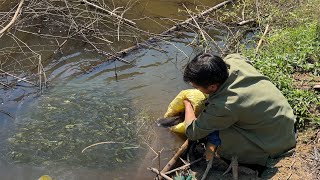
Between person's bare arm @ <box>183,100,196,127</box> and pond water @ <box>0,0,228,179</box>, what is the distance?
1.53 ft

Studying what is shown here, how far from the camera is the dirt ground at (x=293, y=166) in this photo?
3271 millimetres

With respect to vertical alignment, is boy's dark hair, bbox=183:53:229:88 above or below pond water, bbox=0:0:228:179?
above

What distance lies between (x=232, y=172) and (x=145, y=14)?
4.70 meters

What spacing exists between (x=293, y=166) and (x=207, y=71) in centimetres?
108

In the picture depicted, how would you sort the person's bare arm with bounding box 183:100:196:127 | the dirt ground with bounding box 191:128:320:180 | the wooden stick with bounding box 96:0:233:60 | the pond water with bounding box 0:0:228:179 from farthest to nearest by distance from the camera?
1. the wooden stick with bounding box 96:0:233:60
2. the pond water with bounding box 0:0:228:179
3. the person's bare arm with bounding box 183:100:196:127
4. the dirt ground with bounding box 191:128:320:180

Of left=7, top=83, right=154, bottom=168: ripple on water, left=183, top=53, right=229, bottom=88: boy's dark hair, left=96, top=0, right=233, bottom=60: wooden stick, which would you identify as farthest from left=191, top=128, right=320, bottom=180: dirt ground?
left=96, top=0, right=233, bottom=60: wooden stick

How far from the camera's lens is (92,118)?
466 cm

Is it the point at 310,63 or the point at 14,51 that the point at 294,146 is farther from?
the point at 14,51

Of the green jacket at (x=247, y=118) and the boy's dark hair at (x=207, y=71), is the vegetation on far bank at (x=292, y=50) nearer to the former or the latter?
the green jacket at (x=247, y=118)

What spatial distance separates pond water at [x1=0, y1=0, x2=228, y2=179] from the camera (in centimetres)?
399

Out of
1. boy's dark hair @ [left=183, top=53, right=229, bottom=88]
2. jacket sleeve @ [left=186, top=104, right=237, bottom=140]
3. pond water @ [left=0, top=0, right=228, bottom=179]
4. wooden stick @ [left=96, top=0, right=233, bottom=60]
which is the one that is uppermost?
boy's dark hair @ [left=183, top=53, right=229, bottom=88]

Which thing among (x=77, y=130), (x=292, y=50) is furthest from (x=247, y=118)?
(x=292, y=50)

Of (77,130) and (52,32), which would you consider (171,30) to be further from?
(77,130)

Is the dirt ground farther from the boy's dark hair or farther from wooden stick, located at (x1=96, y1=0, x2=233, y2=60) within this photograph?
wooden stick, located at (x1=96, y1=0, x2=233, y2=60)
